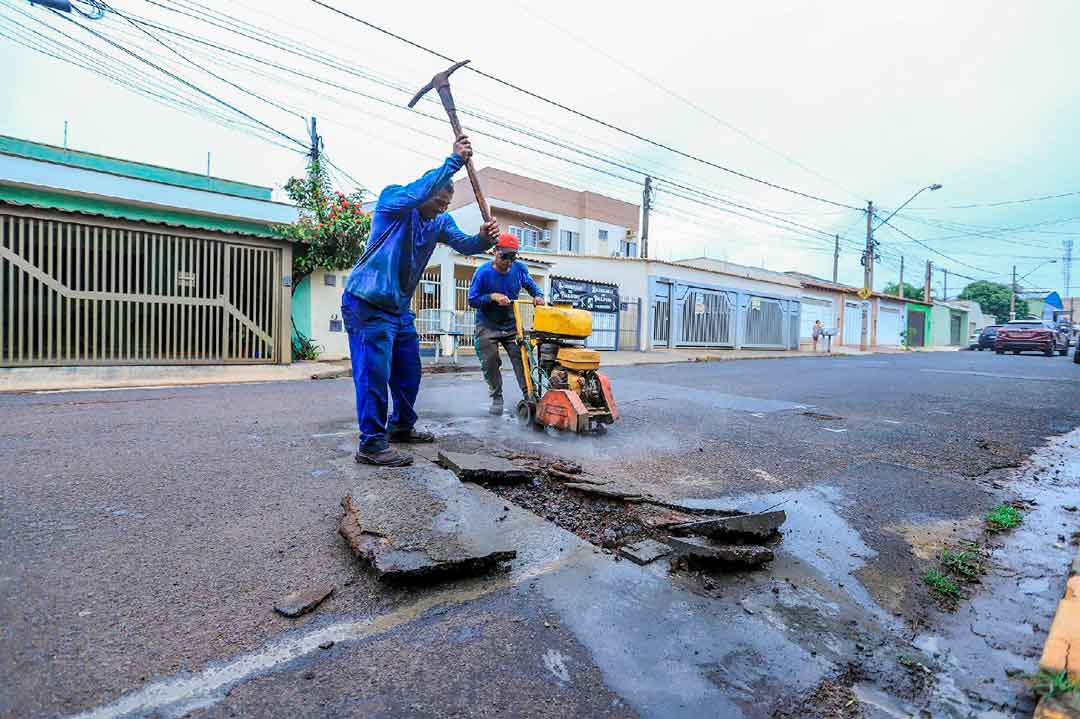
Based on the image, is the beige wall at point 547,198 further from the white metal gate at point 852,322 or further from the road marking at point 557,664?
the road marking at point 557,664

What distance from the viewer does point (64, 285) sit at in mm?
8773

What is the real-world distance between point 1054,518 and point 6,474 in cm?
570

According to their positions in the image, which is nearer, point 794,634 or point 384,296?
point 794,634

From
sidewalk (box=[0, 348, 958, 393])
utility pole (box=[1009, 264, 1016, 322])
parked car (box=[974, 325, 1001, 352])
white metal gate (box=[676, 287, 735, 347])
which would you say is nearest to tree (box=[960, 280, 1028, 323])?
utility pole (box=[1009, 264, 1016, 322])

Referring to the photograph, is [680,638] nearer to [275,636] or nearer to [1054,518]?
[275,636]

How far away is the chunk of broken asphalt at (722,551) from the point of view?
225cm

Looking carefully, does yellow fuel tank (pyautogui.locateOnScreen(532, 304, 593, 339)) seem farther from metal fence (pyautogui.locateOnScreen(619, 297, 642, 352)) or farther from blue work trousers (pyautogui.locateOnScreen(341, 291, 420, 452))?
metal fence (pyautogui.locateOnScreen(619, 297, 642, 352))

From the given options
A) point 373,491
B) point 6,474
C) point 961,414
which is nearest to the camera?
point 373,491

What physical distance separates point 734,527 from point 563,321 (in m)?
2.64

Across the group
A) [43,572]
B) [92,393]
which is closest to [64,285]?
[92,393]

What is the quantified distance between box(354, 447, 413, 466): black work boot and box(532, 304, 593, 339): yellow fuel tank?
1831mm

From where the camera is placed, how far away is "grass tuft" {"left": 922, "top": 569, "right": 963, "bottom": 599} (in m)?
2.23

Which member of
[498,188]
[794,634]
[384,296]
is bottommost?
[794,634]

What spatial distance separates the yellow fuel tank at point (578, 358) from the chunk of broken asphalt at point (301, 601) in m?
3.06
